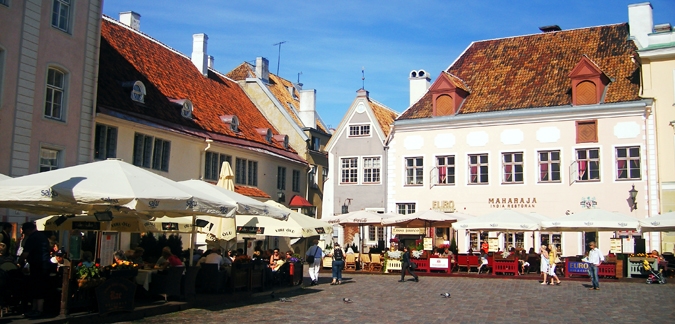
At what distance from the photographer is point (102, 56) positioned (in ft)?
92.2

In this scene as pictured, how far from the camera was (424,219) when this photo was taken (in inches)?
1126

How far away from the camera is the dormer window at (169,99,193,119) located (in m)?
30.4

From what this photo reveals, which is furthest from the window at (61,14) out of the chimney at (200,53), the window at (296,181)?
the window at (296,181)

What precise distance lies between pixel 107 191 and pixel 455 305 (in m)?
8.68

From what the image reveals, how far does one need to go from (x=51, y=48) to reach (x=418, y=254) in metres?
16.2

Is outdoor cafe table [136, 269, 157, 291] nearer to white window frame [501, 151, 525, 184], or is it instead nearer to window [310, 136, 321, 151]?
white window frame [501, 151, 525, 184]

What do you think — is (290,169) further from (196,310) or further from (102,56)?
(196,310)

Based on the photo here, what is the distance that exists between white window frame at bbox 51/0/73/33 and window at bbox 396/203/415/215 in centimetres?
1879

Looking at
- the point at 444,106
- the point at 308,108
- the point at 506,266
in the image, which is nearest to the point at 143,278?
the point at 506,266

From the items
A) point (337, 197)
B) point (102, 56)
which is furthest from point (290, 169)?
point (102, 56)

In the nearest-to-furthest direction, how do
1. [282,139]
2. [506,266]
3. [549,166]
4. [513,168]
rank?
[506,266], [549,166], [513,168], [282,139]

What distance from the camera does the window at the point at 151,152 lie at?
26.6 metres

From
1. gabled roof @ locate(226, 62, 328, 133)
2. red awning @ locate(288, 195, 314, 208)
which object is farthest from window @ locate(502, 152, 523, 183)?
gabled roof @ locate(226, 62, 328, 133)

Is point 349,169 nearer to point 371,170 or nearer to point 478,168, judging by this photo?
point 371,170
